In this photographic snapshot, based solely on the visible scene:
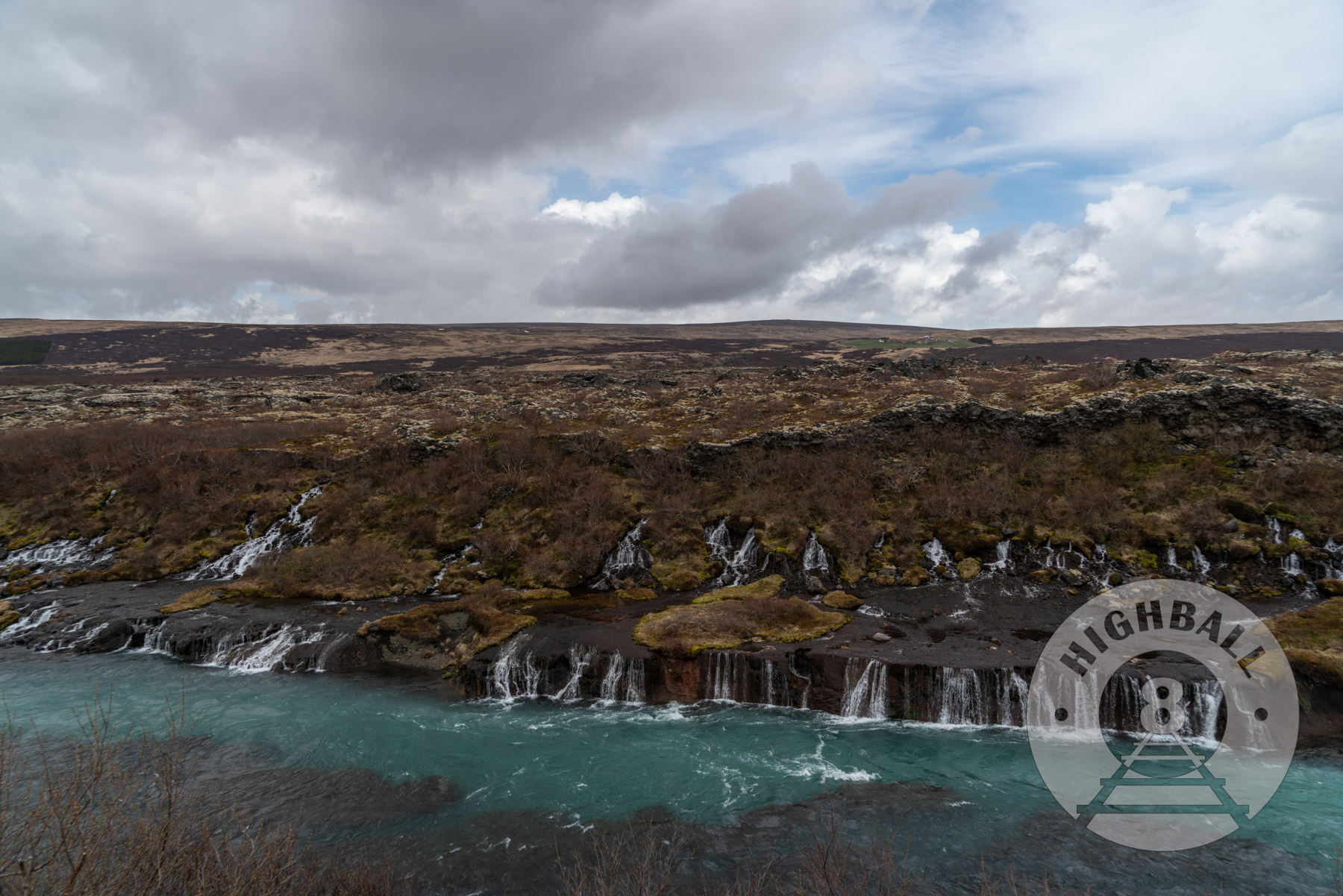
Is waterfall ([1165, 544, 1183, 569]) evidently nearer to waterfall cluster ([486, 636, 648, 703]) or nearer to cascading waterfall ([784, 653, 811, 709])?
cascading waterfall ([784, 653, 811, 709])

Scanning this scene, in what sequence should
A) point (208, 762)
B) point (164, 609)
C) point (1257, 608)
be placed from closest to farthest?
point (208, 762), point (1257, 608), point (164, 609)

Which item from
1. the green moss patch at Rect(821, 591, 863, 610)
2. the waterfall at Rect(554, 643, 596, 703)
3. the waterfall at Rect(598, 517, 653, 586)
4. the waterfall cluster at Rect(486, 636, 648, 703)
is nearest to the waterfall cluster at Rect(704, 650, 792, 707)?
the waterfall cluster at Rect(486, 636, 648, 703)

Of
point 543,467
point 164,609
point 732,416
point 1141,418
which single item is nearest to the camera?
point 164,609

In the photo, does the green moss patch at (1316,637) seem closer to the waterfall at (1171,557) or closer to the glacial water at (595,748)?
the glacial water at (595,748)

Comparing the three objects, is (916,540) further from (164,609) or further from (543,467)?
(164,609)

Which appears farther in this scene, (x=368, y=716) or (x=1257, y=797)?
(x=368, y=716)

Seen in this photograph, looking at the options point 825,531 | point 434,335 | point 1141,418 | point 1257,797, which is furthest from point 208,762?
point 434,335

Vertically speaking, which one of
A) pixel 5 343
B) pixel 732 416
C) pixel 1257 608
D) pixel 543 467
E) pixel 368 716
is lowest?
pixel 368 716
